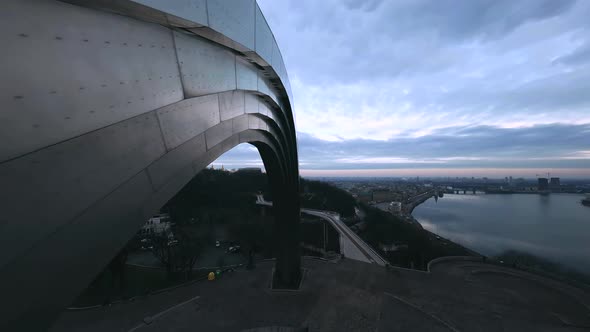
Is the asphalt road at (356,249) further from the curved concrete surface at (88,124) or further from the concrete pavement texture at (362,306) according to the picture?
the curved concrete surface at (88,124)

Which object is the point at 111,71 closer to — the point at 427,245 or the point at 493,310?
the point at 493,310

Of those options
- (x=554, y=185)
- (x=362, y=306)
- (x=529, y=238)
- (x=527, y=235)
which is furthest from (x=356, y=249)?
(x=554, y=185)

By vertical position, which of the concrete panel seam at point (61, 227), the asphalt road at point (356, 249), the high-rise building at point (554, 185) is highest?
the concrete panel seam at point (61, 227)

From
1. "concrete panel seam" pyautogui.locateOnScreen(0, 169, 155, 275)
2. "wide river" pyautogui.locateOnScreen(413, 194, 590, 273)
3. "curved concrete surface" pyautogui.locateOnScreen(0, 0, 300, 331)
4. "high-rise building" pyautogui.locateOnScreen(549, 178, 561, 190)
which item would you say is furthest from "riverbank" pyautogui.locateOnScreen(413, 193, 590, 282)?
"high-rise building" pyautogui.locateOnScreen(549, 178, 561, 190)

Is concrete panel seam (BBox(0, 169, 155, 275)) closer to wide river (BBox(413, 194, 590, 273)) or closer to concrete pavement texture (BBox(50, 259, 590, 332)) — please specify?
concrete pavement texture (BBox(50, 259, 590, 332))

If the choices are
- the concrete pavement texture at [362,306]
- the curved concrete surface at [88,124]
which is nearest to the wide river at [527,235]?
the concrete pavement texture at [362,306]

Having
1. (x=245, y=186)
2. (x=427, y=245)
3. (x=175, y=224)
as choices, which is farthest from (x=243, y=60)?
(x=245, y=186)
